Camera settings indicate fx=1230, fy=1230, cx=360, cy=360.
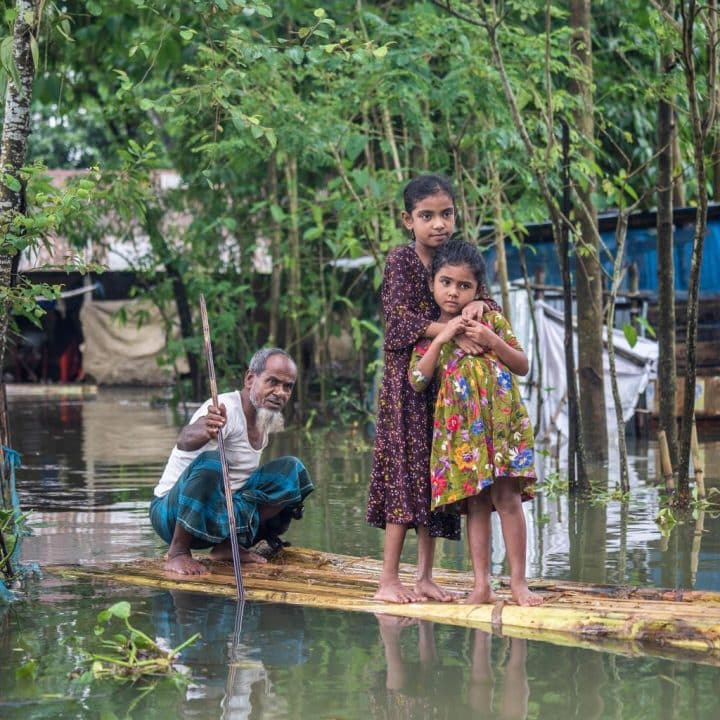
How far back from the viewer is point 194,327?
16.3 m

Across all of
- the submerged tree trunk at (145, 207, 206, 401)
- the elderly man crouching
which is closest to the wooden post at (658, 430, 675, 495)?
the elderly man crouching

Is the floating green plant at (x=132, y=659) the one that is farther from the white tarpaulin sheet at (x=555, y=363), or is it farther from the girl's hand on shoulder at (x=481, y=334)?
the white tarpaulin sheet at (x=555, y=363)

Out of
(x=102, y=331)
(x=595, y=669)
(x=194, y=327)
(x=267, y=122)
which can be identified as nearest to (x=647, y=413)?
(x=267, y=122)

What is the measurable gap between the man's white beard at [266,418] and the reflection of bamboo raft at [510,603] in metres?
0.64

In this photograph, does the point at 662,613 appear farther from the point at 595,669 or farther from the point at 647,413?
the point at 647,413

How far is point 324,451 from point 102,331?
14.3 metres

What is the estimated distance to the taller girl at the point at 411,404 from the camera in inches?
197

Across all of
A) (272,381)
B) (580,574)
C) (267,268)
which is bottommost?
(580,574)

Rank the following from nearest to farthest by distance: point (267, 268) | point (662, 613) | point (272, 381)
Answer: point (662, 613), point (272, 381), point (267, 268)

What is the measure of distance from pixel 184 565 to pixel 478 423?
1.65m

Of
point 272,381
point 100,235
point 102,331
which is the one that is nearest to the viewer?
point 272,381

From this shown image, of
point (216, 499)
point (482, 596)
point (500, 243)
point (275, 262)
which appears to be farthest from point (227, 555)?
point (275, 262)

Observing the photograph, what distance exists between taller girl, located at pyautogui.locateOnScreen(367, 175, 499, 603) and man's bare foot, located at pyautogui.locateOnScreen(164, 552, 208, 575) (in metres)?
0.96

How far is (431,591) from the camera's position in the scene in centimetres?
500
